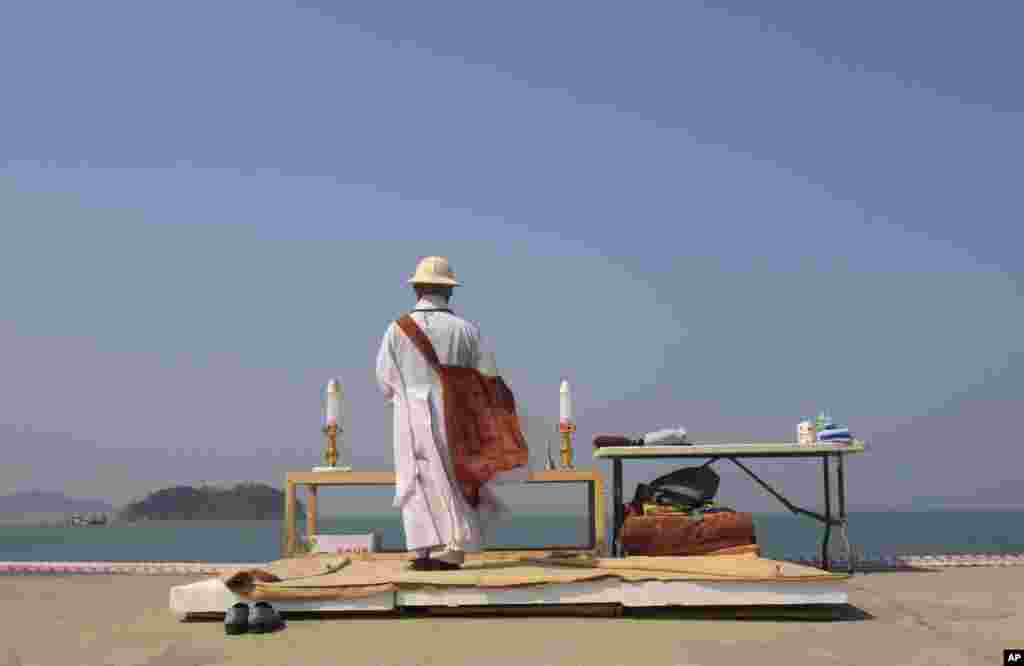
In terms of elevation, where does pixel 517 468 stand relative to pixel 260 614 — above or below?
above

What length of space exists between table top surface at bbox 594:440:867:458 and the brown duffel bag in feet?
2.07

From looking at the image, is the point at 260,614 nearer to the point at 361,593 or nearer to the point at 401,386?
the point at 361,593

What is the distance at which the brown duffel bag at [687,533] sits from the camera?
762cm

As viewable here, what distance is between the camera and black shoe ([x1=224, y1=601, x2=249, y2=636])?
5.30m

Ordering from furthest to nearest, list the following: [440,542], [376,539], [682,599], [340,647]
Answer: [376,539] < [440,542] < [682,599] < [340,647]

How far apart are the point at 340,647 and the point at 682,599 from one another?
6.74ft

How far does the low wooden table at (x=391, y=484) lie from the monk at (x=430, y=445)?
144 cm

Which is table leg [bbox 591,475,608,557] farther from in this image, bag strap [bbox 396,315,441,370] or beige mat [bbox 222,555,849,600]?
bag strap [bbox 396,315,441,370]

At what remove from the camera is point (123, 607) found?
6.70m

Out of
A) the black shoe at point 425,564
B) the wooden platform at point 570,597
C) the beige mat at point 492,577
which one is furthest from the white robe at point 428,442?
the wooden platform at point 570,597

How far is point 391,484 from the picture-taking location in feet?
28.7

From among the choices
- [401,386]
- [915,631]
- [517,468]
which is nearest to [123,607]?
[401,386]

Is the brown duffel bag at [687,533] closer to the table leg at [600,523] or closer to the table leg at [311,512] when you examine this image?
the table leg at [600,523]

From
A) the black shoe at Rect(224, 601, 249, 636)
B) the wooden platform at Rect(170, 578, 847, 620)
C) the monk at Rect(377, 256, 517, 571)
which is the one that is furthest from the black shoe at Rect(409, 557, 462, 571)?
the black shoe at Rect(224, 601, 249, 636)
